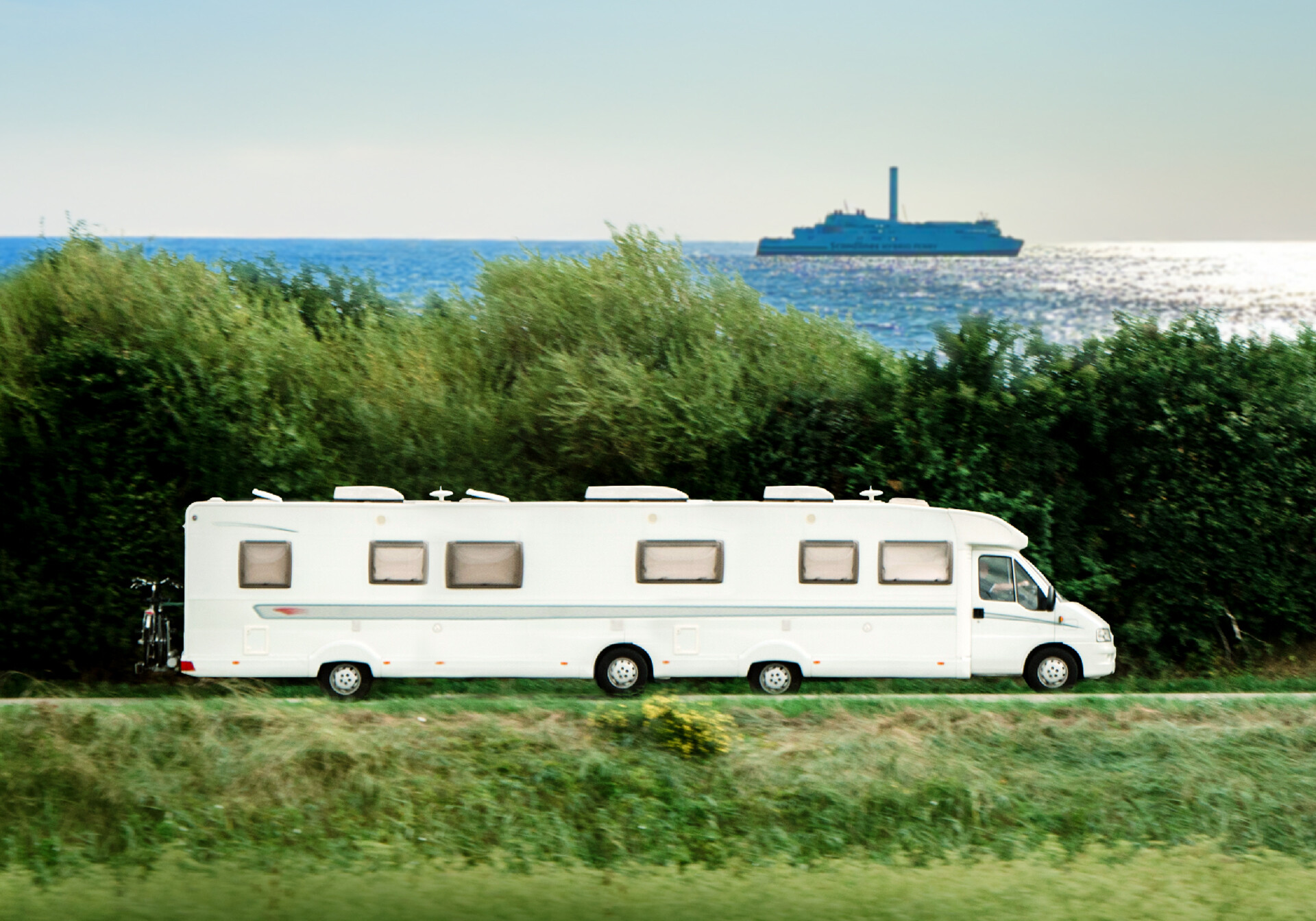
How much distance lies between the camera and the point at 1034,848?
12289mm

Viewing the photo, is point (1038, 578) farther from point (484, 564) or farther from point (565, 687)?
point (484, 564)

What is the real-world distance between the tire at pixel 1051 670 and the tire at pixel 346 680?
8.68 meters

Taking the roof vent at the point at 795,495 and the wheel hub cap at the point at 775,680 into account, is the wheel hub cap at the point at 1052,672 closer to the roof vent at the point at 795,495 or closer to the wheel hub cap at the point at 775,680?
the wheel hub cap at the point at 775,680

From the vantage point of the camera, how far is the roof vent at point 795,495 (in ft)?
56.6

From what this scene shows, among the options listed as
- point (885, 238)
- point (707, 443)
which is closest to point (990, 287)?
point (885, 238)

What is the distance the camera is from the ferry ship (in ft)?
356

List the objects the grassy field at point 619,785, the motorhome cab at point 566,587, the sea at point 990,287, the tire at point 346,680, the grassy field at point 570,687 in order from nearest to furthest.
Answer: the grassy field at point 619,785
the motorhome cab at point 566,587
the tire at point 346,680
the grassy field at point 570,687
the sea at point 990,287

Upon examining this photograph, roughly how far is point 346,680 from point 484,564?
2.39m

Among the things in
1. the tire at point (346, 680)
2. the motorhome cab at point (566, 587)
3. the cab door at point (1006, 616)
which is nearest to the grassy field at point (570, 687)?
the tire at point (346, 680)

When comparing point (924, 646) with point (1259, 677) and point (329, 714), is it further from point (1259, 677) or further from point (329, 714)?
point (329, 714)

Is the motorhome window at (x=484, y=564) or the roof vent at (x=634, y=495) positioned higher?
the roof vent at (x=634, y=495)

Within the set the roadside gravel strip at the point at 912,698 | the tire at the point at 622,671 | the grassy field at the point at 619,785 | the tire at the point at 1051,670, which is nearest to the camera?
the grassy field at the point at 619,785

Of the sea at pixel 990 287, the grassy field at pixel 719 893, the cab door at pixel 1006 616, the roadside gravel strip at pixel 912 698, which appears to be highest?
the sea at pixel 990 287

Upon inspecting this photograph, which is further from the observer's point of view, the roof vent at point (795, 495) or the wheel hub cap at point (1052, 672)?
the wheel hub cap at point (1052, 672)
